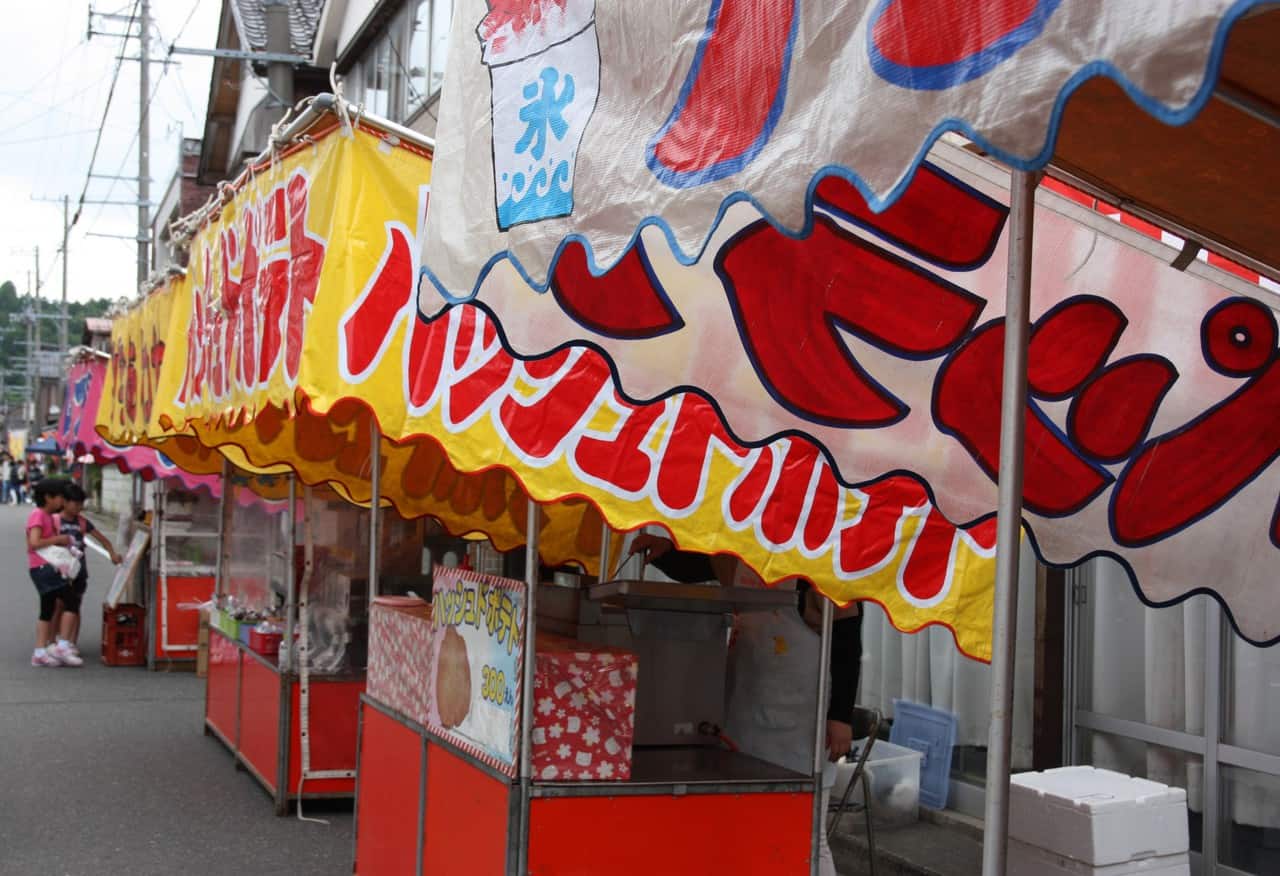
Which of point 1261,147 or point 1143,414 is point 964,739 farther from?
point 1261,147

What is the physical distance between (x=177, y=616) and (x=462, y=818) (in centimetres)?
1019

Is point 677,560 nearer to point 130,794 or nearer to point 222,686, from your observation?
point 130,794

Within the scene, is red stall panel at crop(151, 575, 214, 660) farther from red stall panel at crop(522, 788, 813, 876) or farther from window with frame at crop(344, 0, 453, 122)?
red stall panel at crop(522, 788, 813, 876)

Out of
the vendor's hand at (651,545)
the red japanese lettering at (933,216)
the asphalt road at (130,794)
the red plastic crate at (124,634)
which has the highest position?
the red japanese lettering at (933,216)

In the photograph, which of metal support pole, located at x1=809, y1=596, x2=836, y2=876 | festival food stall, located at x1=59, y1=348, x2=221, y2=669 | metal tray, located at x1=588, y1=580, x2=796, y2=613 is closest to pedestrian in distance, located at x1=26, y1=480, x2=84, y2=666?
festival food stall, located at x1=59, y1=348, x2=221, y2=669

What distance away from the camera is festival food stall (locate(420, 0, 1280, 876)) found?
1.71 meters

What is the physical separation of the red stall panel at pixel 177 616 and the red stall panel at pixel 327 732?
625cm

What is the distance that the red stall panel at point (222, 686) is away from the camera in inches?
370

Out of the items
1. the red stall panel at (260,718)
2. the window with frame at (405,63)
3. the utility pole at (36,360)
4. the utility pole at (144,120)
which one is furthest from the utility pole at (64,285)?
the red stall panel at (260,718)

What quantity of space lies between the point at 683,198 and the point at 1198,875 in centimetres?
551

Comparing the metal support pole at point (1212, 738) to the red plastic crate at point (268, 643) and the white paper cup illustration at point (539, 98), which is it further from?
the red plastic crate at point (268, 643)

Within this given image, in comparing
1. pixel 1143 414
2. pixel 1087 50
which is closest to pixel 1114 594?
pixel 1143 414

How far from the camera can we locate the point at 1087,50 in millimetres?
1509

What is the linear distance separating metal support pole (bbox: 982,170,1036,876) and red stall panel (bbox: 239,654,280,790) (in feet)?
21.6
